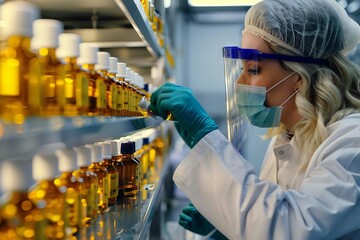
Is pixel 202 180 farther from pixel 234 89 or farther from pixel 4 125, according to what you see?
pixel 4 125

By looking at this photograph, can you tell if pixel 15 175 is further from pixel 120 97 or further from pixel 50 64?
pixel 120 97

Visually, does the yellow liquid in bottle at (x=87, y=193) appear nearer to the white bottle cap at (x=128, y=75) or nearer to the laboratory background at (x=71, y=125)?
the laboratory background at (x=71, y=125)

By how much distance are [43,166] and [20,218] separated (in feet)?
0.34

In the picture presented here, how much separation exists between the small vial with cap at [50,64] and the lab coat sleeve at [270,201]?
2.02 feet

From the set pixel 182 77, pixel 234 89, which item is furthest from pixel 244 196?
pixel 182 77

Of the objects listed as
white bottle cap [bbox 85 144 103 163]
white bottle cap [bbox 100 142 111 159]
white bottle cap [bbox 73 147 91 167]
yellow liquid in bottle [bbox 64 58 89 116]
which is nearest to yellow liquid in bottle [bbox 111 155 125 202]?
white bottle cap [bbox 100 142 111 159]

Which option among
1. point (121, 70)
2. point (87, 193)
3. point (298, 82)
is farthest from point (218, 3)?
point (87, 193)

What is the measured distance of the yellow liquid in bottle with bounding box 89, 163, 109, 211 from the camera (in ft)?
3.59

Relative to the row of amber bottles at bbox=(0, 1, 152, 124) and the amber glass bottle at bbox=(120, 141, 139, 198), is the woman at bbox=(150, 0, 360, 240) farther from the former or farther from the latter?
the row of amber bottles at bbox=(0, 1, 152, 124)

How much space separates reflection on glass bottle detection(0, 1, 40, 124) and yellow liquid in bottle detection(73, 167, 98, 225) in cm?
34

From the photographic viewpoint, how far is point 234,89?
1.51 meters

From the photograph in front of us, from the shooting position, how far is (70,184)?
883 mm

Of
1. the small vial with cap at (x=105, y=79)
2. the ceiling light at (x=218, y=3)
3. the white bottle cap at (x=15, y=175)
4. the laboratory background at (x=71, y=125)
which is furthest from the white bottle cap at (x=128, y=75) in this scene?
the ceiling light at (x=218, y=3)

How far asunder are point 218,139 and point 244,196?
0.72 feet
